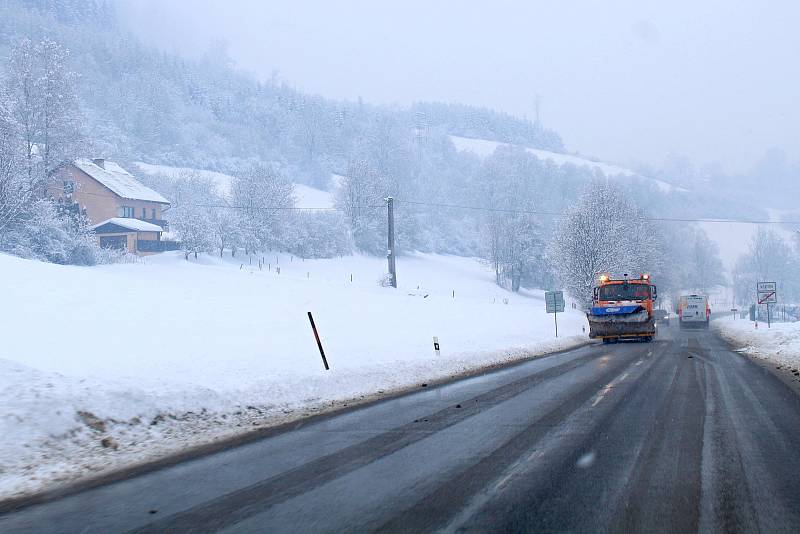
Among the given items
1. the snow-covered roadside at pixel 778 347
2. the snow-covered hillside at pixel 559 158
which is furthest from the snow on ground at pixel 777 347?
the snow-covered hillside at pixel 559 158

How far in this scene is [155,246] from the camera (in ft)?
234

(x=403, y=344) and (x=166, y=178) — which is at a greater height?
(x=166, y=178)

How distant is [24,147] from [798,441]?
4972 cm

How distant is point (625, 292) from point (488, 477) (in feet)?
88.1

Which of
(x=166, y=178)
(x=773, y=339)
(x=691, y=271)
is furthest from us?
(x=691, y=271)

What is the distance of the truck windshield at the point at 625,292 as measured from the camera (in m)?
31.5

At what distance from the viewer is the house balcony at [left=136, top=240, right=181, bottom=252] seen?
69.6 m

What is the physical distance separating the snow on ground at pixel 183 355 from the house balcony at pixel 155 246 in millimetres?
26782

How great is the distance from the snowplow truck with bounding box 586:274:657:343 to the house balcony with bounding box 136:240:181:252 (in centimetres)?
5159

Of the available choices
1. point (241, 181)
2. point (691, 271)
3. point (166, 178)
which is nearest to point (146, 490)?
point (241, 181)

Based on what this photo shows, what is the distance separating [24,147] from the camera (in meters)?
46.2

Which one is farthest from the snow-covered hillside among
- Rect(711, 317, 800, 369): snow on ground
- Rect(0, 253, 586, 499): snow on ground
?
Rect(0, 253, 586, 499): snow on ground

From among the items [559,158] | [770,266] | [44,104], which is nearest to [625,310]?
[44,104]

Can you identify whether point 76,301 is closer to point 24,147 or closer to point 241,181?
point 24,147
